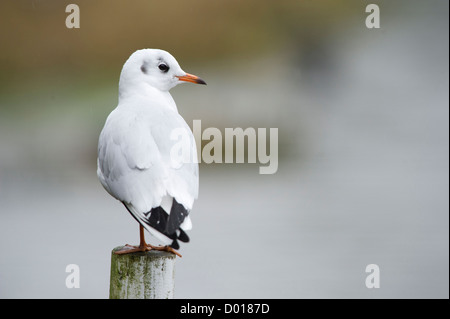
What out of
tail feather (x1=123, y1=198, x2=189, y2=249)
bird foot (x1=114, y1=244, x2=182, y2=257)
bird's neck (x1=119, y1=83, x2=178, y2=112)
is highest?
bird's neck (x1=119, y1=83, x2=178, y2=112)

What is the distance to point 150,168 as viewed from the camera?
1.84 meters

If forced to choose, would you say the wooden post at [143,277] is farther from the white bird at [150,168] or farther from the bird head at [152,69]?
the bird head at [152,69]

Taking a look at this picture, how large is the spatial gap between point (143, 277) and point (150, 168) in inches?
10.7

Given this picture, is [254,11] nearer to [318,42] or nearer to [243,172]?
[318,42]

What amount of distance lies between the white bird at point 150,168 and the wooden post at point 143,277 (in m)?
0.05

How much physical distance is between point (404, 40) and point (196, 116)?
3138 mm

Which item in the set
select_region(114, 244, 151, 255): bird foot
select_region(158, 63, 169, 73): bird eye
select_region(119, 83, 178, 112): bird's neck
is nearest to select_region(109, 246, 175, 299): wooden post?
select_region(114, 244, 151, 255): bird foot

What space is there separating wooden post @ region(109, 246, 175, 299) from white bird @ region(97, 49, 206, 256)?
0.05m

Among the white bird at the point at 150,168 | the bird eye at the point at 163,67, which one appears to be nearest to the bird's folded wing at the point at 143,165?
the white bird at the point at 150,168

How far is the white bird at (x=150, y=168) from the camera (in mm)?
1750

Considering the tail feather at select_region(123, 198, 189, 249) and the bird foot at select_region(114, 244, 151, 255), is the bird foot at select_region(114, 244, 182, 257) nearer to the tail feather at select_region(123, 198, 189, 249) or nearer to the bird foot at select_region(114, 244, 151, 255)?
the bird foot at select_region(114, 244, 151, 255)

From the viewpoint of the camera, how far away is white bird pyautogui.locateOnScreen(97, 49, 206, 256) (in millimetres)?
1750

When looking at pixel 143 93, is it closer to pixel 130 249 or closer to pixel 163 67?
pixel 163 67

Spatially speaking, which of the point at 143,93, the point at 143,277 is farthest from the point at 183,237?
the point at 143,93
